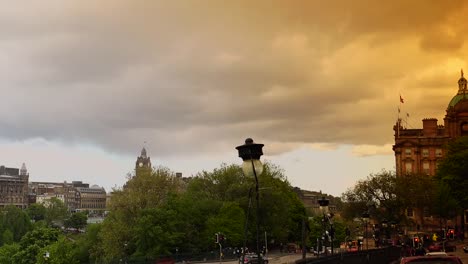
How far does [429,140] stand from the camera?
463 ft

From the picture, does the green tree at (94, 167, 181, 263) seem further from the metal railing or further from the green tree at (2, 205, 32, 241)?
the green tree at (2, 205, 32, 241)

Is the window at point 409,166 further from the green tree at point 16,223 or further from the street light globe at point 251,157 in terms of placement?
the street light globe at point 251,157

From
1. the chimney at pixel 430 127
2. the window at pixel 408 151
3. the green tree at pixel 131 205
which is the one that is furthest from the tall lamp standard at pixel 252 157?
the chimney at pixel 430 127

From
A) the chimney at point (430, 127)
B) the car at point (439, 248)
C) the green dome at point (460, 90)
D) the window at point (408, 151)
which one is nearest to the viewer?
the car at point (439, 248)

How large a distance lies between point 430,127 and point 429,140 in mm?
3527

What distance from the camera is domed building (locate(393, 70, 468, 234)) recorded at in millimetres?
137500

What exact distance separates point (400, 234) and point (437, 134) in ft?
145

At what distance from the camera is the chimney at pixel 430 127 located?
465 ft

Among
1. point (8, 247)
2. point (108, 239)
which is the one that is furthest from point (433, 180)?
point (8, 247)

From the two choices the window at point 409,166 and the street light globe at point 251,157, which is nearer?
the street light globe at point 251,157

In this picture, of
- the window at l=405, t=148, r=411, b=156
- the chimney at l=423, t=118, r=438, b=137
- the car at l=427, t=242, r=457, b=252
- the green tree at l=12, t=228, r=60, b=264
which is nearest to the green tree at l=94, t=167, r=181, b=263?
the green tree at l=12, t=228, r=60, b=264

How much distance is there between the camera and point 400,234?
349ft

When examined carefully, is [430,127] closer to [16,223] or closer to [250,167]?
[16,223]

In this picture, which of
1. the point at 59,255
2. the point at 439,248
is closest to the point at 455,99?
the point at 439,248
